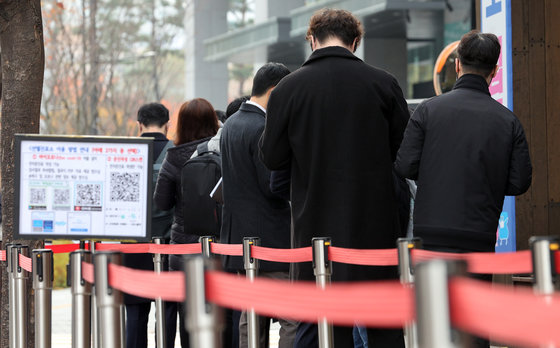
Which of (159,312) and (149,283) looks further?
(159,312)

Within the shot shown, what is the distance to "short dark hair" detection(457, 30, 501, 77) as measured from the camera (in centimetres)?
531

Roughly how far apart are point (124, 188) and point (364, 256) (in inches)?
73.4

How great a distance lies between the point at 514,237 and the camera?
763 cm

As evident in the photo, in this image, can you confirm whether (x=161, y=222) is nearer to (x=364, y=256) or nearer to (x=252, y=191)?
(x=252, y=191)

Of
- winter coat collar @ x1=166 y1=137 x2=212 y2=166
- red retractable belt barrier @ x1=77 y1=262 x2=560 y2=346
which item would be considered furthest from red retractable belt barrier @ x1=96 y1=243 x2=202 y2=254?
red retractable belt barrier @ x1=77 y1=262 x2=560 y2=346

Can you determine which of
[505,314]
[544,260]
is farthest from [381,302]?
[544,260]

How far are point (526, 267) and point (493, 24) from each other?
4072 millimetres

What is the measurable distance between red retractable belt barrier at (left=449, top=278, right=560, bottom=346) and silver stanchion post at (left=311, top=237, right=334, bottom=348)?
2212mm

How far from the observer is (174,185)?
726 centimetres

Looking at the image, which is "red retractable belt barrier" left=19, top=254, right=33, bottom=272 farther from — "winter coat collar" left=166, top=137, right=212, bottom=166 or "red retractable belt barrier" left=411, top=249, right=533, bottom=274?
"red retractable belt barrier" left=411, top=249, right=533, bottom=274

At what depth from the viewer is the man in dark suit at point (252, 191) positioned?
6.16 metres

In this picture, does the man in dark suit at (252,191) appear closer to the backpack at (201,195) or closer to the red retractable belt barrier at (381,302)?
the backpack at (201,195)

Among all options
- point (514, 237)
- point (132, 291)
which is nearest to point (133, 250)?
point (514, 237)

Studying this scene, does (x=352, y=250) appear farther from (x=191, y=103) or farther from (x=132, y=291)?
(x=191, y=103)
